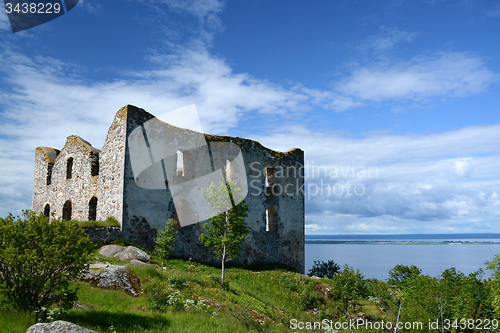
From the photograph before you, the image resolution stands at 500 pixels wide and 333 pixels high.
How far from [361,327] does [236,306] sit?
8610 millimetres

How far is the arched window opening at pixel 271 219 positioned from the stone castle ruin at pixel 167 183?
0.28 feet

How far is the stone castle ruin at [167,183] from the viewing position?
22156mm

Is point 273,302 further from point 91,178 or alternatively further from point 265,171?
point 91,178

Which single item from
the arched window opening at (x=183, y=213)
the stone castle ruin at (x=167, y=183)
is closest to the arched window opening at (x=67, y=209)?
the stone castle ruin at (x=167, y=183)

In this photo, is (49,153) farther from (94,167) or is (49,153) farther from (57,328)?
(57,328)

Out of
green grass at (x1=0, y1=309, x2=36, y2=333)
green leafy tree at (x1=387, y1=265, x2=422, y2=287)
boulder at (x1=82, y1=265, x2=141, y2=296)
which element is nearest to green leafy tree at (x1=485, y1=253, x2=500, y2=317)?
green leafy tree at (x1=387, y1=265, x2=422, y2=287)

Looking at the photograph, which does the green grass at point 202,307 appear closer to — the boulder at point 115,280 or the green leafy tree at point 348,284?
the boulder at point 115,280

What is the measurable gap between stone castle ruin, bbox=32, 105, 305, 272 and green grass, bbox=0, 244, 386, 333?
11.3 ft

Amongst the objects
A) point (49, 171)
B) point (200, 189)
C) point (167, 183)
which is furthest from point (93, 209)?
point (49, 171)

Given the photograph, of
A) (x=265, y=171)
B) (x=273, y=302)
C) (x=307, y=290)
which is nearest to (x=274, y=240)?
(x=265, y=171)

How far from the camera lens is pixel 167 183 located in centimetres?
2350

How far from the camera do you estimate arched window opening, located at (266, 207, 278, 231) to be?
2978 centimetres

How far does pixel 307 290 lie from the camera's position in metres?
21.3

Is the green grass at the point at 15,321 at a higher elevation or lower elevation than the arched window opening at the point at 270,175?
lower
